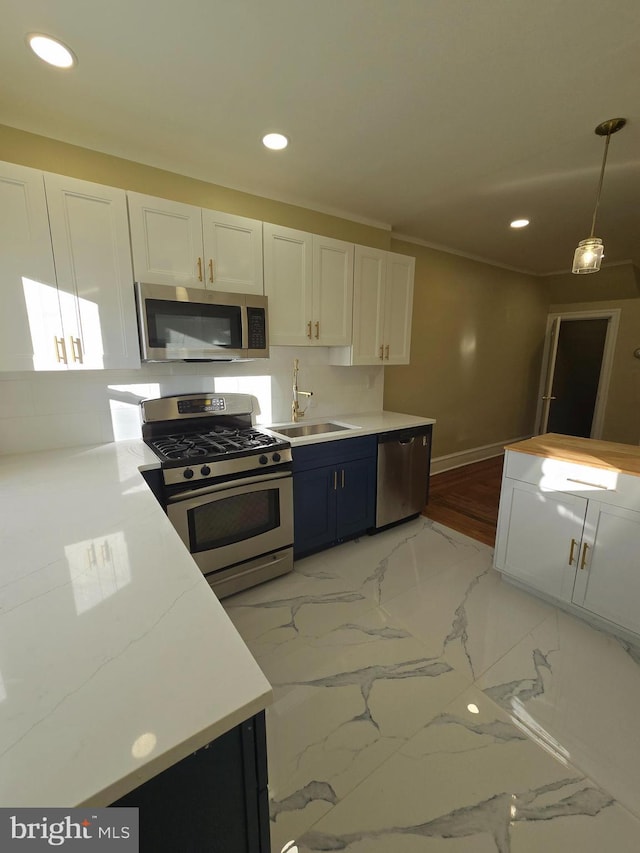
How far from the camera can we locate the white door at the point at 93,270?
5.97ft

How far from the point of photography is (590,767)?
1.37m

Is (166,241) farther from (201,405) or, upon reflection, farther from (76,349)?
(201,405)

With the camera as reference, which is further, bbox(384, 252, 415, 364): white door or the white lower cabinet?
bbox(384, 252, 415, 364): white door

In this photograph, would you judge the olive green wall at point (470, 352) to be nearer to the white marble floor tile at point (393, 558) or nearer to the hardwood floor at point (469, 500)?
the hardwood floor at point (469, 500)

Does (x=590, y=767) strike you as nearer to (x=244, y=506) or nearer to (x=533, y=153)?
(x=244, y=506)

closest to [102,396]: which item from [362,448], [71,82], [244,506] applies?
[244,506]

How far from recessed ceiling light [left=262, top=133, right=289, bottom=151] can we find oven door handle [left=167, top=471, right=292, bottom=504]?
6.32 ft

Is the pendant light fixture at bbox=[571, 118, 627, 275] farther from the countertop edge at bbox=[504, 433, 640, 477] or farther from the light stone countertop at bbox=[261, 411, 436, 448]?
the light stone countertop at bbox=[261, 411, 436, 448]

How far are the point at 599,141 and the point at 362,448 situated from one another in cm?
230

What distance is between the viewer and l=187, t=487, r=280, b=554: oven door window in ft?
6.92

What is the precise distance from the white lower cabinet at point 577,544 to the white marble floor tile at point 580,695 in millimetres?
201

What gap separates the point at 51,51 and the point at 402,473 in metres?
3.07

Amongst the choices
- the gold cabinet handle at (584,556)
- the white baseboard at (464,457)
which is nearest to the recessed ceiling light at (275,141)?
the gold cabinet handle at (584,556)

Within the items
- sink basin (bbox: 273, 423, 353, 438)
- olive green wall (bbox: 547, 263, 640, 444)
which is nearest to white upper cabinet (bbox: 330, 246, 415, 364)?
sink basin (bbox: 273, 423, 353, 438)
